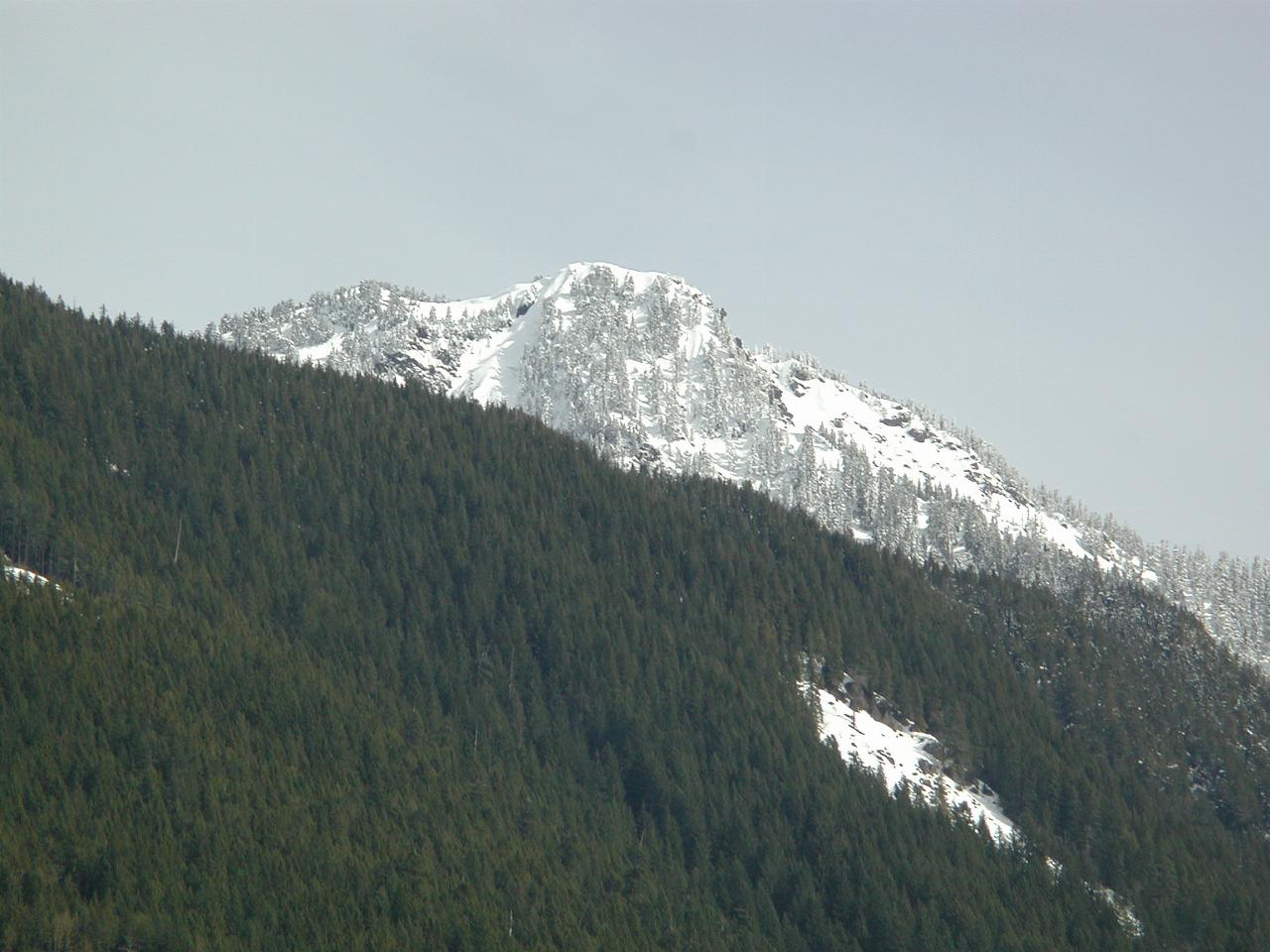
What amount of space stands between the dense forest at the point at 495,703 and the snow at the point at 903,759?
2.81 metres

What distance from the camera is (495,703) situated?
142250 millimetres

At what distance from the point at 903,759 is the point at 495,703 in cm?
4225

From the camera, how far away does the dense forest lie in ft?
341

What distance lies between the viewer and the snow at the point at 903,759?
465ft

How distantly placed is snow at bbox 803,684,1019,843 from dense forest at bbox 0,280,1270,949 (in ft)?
A: 9.23

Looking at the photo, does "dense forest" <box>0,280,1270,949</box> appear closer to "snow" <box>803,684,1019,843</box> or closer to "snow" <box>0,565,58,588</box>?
"snow" <box>0,565,58,588</box>

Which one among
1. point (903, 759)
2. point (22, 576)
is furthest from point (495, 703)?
point (22, 576)

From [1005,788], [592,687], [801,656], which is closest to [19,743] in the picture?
[592,687]

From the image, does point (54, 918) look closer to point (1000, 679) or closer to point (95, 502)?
point (95, 502)

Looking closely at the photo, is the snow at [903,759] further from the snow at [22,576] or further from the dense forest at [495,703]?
the snow at [22,576]

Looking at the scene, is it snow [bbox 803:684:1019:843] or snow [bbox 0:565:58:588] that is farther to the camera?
snow [bbox 803:684:1019:843]

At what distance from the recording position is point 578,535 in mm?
170875

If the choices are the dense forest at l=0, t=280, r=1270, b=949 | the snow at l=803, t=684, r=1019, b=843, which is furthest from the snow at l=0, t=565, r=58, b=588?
the snow at l=803, t=684, r=1019, b=843

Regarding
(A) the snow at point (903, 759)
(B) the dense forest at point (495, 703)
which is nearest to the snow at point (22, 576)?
(B) the dense forest at point (495, 703)
